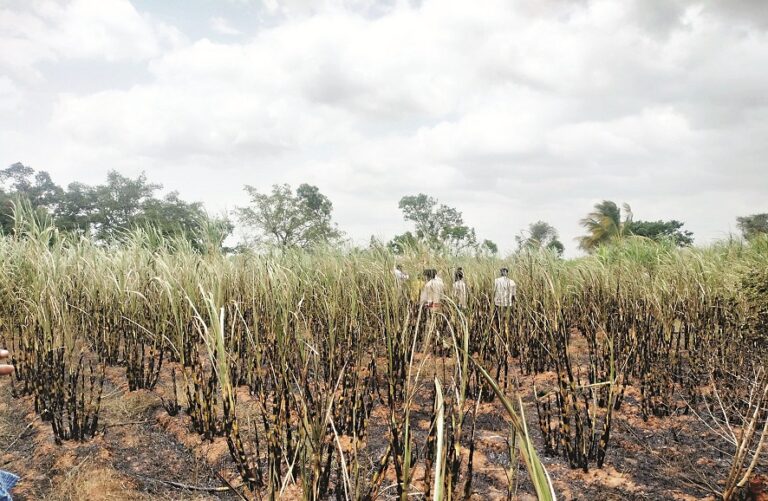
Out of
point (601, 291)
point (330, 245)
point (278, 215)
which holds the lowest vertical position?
point (601, 291)

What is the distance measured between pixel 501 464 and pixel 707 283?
3704 millimetres

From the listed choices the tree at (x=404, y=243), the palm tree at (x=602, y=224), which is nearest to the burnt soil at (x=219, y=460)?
the tree at (x=404, y=243)

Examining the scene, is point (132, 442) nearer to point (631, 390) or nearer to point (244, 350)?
point (244, 350)

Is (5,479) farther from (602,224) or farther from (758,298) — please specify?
(602,224)

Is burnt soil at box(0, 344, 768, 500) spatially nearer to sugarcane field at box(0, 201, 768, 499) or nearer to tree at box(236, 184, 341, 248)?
sugarcane field at box(0, 201, 768, 499)

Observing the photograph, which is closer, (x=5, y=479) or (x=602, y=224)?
(x=5, y=479)

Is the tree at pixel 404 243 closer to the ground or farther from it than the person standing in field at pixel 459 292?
farther from it

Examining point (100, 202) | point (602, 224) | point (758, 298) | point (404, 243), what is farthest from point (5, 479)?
point (100, 202)

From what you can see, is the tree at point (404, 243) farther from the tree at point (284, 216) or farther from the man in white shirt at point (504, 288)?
the tree at point (284, 216)

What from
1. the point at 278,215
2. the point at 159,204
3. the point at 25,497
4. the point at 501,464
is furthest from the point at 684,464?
the point at 159,204

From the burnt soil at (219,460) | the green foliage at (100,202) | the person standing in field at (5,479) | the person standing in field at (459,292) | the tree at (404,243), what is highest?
the green foliage at (100,202)

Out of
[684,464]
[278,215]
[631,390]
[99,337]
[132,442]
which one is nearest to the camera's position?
[684,464]

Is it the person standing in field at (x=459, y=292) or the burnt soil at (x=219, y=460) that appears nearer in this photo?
the burnt soil at (x=219, y=460)

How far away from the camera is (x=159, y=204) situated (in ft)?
92.2
